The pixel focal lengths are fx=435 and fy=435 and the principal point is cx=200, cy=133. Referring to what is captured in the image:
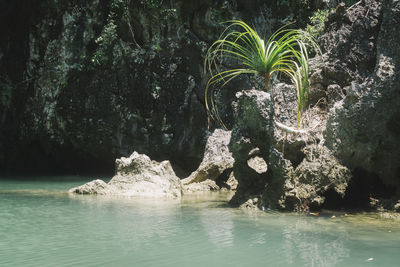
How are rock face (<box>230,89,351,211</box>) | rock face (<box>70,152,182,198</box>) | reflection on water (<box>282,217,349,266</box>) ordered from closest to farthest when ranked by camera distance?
reflection on water (<box>282,217,349,266</box>)
rock face (<box>230,89,351,211</box>)
rock face (<box>70,152,182,198</box>)

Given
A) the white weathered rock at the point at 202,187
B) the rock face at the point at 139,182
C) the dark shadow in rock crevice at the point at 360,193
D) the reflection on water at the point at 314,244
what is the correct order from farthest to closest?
the white weathered rock at the point at 202,187 → the rock face at the point at 139,182 → the dark shadow in rock crevice at the point at 360,193 → the reflection on water at the point at 314,244

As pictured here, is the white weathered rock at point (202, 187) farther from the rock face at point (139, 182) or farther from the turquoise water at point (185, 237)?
the turquoise water at point (185, 237)

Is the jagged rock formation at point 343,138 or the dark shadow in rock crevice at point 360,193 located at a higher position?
the jagged rock formation at point 343,138

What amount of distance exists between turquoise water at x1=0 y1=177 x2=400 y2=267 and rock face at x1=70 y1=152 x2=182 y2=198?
1286 millimetres

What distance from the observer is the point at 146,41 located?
11758mm

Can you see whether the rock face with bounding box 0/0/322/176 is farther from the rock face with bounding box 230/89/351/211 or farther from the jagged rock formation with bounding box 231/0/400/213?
the rock face with bounding box 230/89/351/211

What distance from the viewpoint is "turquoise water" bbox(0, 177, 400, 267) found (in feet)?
10.4

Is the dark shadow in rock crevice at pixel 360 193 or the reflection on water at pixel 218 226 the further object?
the dark shadow in rock crevice at pixel 360 193

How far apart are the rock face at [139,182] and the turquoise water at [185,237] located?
129cm

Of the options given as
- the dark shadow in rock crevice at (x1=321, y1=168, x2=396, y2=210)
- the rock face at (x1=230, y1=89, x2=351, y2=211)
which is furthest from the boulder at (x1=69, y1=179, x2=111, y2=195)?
the dark shadow in rock crevice at (x1=321, y1=168, x2=396, y2=210)

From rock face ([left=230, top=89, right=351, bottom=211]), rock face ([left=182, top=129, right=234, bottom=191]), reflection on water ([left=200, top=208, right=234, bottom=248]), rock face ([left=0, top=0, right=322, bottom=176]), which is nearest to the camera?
reflection on water ([left=200, top=208, right=234, bottom=248])

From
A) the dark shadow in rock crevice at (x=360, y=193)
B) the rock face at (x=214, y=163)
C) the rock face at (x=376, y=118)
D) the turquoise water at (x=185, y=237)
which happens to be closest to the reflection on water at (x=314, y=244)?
the turquoise water at (x=185, y=237)

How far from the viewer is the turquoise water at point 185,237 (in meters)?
3.18

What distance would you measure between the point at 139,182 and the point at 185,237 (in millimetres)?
3675
